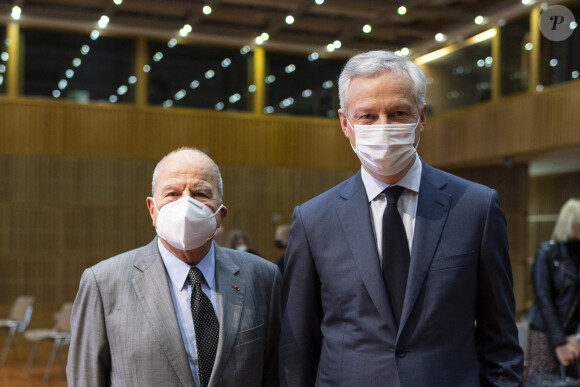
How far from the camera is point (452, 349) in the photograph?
2.29m

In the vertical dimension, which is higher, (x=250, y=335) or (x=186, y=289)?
(x=186, y=289)

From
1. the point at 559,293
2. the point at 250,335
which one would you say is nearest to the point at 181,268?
the point at 250,335

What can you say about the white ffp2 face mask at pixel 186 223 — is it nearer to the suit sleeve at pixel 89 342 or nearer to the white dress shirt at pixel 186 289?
the white dress shirt at pixel 186 289

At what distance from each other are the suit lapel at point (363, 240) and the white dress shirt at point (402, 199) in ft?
0.10

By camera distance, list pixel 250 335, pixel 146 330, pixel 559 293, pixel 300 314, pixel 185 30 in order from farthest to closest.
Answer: pixel 185 30 → pixel 559 293 → pixel 250 335 → pixel 146 330 → pixel 300 314

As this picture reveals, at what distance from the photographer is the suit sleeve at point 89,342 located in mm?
2639

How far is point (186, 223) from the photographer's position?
262 centimetres

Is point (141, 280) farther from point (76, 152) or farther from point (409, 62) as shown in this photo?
point (76, 152)

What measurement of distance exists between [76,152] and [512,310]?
14.4 metres

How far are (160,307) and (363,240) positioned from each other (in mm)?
837

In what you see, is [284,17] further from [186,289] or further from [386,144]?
[386,144]

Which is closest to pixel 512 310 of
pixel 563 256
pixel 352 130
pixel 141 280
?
pixel 352 130

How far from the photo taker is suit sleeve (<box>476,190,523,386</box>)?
232 centimetres

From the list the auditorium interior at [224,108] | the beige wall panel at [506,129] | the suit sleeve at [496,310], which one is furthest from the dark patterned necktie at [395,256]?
the auditorium interior at [224,108]
